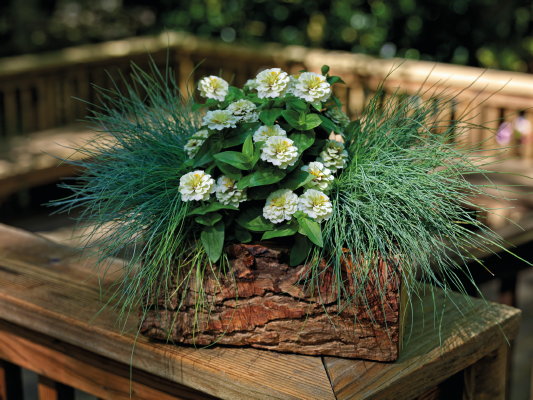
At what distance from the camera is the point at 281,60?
3988 mm

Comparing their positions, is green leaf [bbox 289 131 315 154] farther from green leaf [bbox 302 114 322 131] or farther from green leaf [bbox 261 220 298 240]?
green leaf [bbox 261 220 298 240]

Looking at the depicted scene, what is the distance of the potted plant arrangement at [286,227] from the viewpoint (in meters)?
0.82

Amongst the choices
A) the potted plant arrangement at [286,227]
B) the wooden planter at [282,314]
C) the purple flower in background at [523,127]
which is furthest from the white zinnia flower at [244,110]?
the purple flower in background at [523,127]

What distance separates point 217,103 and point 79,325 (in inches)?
18.0

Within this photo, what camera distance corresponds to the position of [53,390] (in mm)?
1116

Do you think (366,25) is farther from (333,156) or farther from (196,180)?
(196,180)

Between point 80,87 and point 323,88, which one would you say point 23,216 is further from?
A: point 323,88

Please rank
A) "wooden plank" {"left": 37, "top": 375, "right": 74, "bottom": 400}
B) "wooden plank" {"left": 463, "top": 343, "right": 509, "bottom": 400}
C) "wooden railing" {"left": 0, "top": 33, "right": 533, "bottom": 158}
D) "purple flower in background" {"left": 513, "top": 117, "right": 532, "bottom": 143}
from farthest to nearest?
"wooden railing" {"left": 0, "top": 33, "right": 533, "bottom": 158} → "purple flower in background" {"left": 513, "top": 117, "right": 532, "bottom": 143} → "wooden plank" {"left": 37, "top": 375, "right": 74, "bottom": 400} → "wooden plank" {"left": 463, "top": 343, "right": 509, "bottom": 400}

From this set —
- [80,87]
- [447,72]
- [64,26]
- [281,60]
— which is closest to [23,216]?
[80,87]

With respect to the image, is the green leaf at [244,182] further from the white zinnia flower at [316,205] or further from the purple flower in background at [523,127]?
the purple flower in background at [523,127]

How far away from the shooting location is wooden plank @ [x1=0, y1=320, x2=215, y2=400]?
3.09 feet

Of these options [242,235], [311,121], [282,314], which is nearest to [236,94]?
[311,121]

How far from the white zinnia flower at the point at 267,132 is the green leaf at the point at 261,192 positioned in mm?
77

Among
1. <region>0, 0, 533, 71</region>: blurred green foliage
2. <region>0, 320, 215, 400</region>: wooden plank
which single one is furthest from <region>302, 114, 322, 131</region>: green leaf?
<region>0, 0, 533, 71</region>: blurred green foliage
